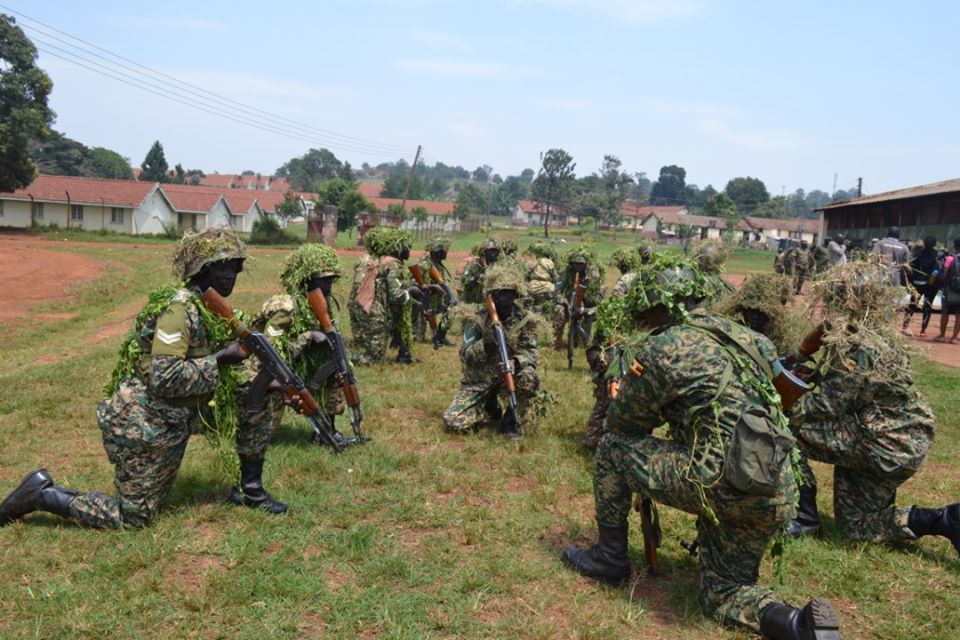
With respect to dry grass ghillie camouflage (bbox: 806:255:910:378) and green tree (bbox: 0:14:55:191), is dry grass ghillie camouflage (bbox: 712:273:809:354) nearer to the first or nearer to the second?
dry grass ghillie camouflage (bbox: 806:255:910:378)

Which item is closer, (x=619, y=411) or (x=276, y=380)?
(x=619, y=411)

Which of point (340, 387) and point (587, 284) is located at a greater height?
point (587, 284)

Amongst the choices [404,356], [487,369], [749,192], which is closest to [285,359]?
[487,369]

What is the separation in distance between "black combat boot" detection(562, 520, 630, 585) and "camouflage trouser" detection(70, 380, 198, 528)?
2877 millimetres

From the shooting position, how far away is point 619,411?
4.32m

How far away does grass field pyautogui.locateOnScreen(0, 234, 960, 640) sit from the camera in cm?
415

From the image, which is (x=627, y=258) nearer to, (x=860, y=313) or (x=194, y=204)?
(x=860, y=313)

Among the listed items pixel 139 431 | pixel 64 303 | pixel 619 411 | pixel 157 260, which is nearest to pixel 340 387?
pixel 139 431

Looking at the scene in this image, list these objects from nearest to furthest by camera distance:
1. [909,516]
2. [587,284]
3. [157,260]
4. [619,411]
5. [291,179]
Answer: [619,411], [909,516], [587,284], [157,260], [291,179]

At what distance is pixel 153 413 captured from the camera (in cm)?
477

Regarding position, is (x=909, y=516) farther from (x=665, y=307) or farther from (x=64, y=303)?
(x=64, y=303)

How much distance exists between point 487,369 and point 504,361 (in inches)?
18.2

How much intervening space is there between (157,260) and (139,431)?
21.4m

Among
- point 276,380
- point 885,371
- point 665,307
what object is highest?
point 665,307
